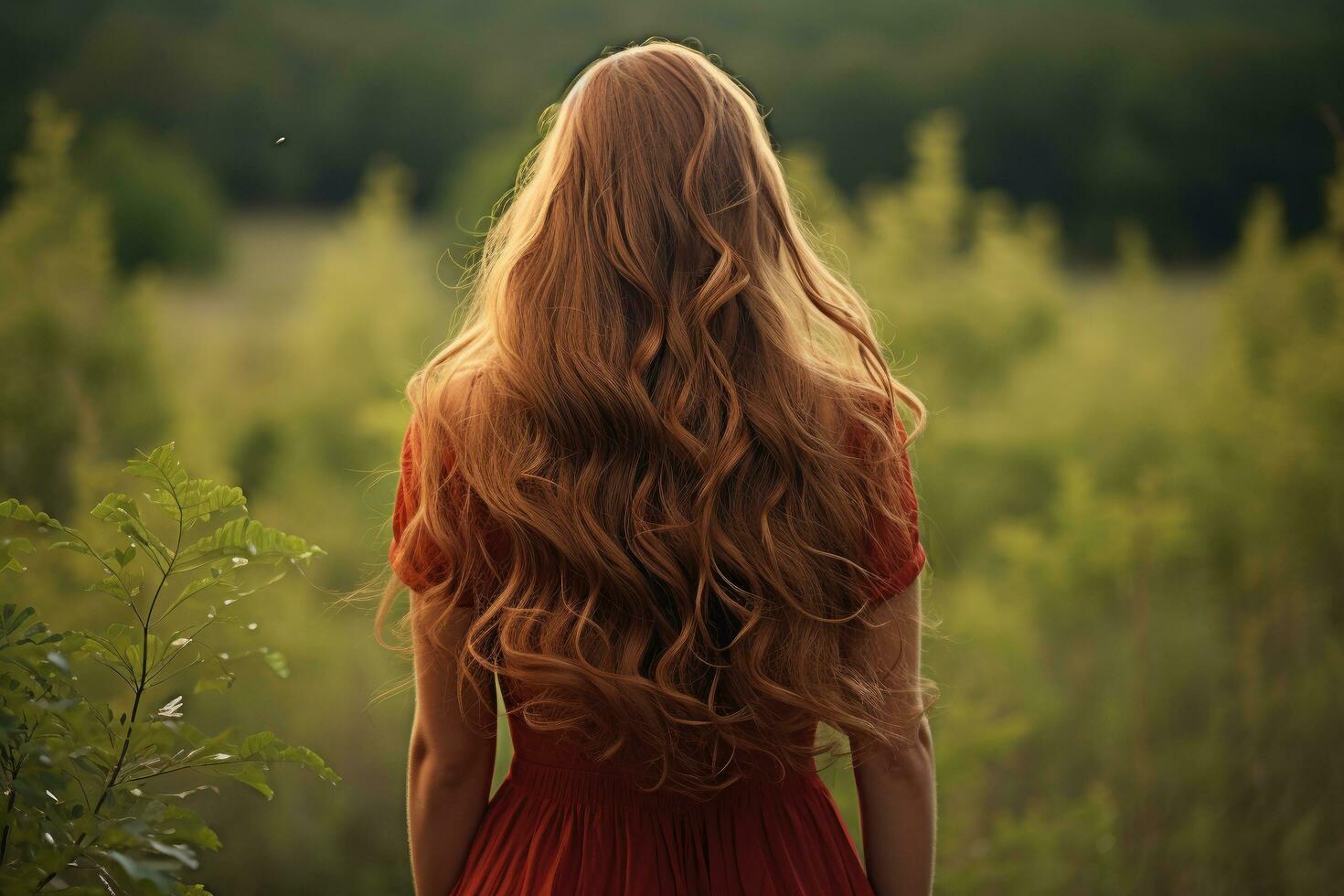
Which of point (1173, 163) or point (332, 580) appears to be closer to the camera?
point (332, 580)

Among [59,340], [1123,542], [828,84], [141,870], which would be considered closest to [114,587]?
[141,870]

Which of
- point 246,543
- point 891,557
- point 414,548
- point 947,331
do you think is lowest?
point 947,331

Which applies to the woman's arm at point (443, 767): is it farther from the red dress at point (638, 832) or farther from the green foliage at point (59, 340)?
the green foliage at point (59, 340)

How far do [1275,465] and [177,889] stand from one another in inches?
151

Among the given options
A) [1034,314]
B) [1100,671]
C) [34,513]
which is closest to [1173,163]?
[1034,314]

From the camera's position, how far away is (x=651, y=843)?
123 centimetres

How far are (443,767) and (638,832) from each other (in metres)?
0.26

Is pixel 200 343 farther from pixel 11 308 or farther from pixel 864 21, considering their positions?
pixel 864 21

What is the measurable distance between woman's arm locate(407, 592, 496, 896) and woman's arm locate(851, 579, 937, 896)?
0.47 m

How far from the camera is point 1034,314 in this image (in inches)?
166

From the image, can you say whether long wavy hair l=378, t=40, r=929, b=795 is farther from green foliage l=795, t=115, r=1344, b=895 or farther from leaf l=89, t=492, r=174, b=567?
green foliage l=795, t=115, r=1344, b=895

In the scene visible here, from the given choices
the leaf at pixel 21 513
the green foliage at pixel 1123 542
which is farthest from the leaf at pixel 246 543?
the green foliage at pixel 1123 542

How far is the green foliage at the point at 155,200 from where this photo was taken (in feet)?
13.1

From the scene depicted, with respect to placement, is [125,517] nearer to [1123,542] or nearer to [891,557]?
[891,557]
